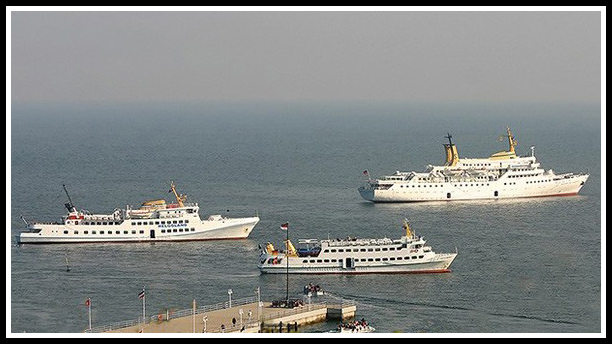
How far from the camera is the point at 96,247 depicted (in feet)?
233

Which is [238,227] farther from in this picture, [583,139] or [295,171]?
[583,139]

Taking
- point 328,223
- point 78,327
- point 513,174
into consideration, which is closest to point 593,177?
point 513,174

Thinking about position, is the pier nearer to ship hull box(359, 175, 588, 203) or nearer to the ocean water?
the ocean water

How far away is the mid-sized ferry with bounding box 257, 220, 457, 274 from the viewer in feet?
206

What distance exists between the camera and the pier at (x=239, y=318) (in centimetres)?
5184

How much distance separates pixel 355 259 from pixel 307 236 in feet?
26.4

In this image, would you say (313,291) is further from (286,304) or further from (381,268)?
(381,268)

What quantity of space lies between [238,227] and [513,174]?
2359cm

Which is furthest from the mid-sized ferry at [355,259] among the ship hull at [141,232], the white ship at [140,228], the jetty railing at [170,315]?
the white ship at [140,228]

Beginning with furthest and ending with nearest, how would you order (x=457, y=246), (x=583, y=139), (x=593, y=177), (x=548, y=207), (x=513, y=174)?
(x=583, y=139)
(x=593, y=177)
(x=513, y=174)
(x=548, y=207)
(x=457, y=246)

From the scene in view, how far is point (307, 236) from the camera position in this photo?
7088cm

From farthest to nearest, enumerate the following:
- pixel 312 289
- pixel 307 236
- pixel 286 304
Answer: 1. pixel 307 236
2. pixel 312 289
3. pixel 286 304

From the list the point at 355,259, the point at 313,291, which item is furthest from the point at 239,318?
the point at 355,259

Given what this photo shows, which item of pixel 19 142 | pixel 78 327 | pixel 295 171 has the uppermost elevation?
pixel 19 142
